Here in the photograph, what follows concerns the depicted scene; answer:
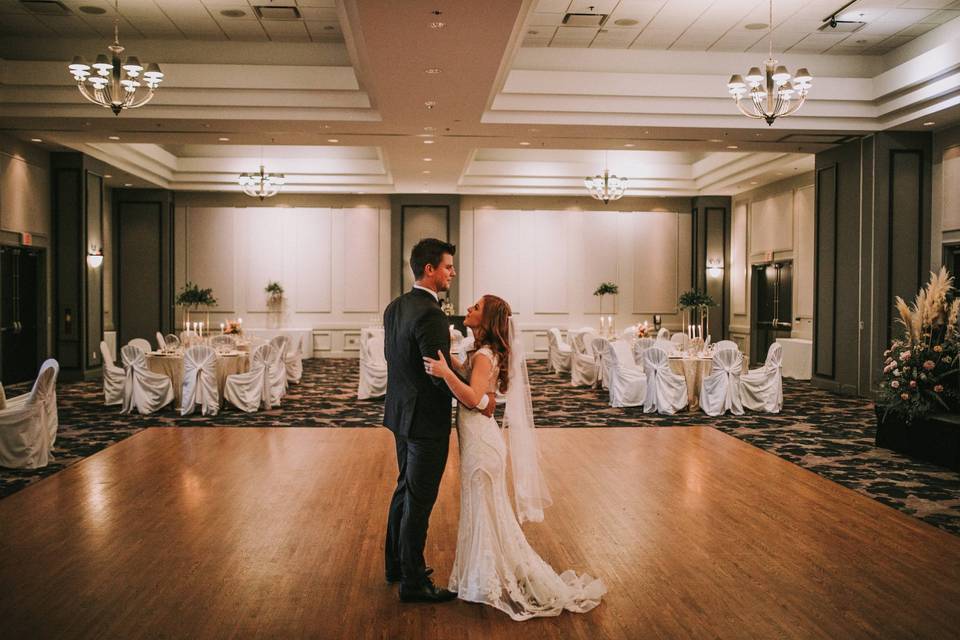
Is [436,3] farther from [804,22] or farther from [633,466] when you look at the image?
[804,22]

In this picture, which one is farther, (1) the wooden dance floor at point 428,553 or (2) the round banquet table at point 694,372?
(2) the round banquet table at point 694,372

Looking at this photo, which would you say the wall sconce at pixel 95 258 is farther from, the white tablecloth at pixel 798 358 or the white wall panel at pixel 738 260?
the white wall panel at pixel 738 260

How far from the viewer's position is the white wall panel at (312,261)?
1650 cm

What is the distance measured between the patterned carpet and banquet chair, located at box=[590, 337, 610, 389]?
0.26m

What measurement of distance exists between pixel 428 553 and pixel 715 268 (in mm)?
13666

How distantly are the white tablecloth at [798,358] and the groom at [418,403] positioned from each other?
34.7ft

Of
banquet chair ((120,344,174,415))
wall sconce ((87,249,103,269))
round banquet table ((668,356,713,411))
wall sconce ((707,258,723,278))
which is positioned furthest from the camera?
wall sconce ((707,258,723,278))

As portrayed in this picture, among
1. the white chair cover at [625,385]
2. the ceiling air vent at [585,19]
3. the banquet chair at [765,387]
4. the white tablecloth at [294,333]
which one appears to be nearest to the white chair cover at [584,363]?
the white chair cover at [625,385]

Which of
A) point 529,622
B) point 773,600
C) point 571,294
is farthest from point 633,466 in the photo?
point 571,294

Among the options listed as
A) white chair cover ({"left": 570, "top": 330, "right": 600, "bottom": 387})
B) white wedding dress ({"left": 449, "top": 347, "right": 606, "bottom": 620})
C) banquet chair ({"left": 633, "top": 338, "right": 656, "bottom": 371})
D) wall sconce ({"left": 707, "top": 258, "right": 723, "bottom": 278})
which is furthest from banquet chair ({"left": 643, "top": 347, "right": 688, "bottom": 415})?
wall sconce ({"left": 707, "top": 258, "right": 723, "bottom": 278})

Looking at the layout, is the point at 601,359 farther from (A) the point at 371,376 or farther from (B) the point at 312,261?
(B) the point at 312,261

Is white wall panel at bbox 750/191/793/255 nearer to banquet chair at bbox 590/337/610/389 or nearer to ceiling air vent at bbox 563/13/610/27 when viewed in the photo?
banquet chair at bbox 590/337/610/389

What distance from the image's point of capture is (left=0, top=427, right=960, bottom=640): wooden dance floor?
318 centimetres

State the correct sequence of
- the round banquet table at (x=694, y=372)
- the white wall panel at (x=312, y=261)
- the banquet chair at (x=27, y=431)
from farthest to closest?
the white wall panel at (x=312, y=261) → the round banquet table at (x=694, y=372) → the banquet chair at (x=27, y=431)
